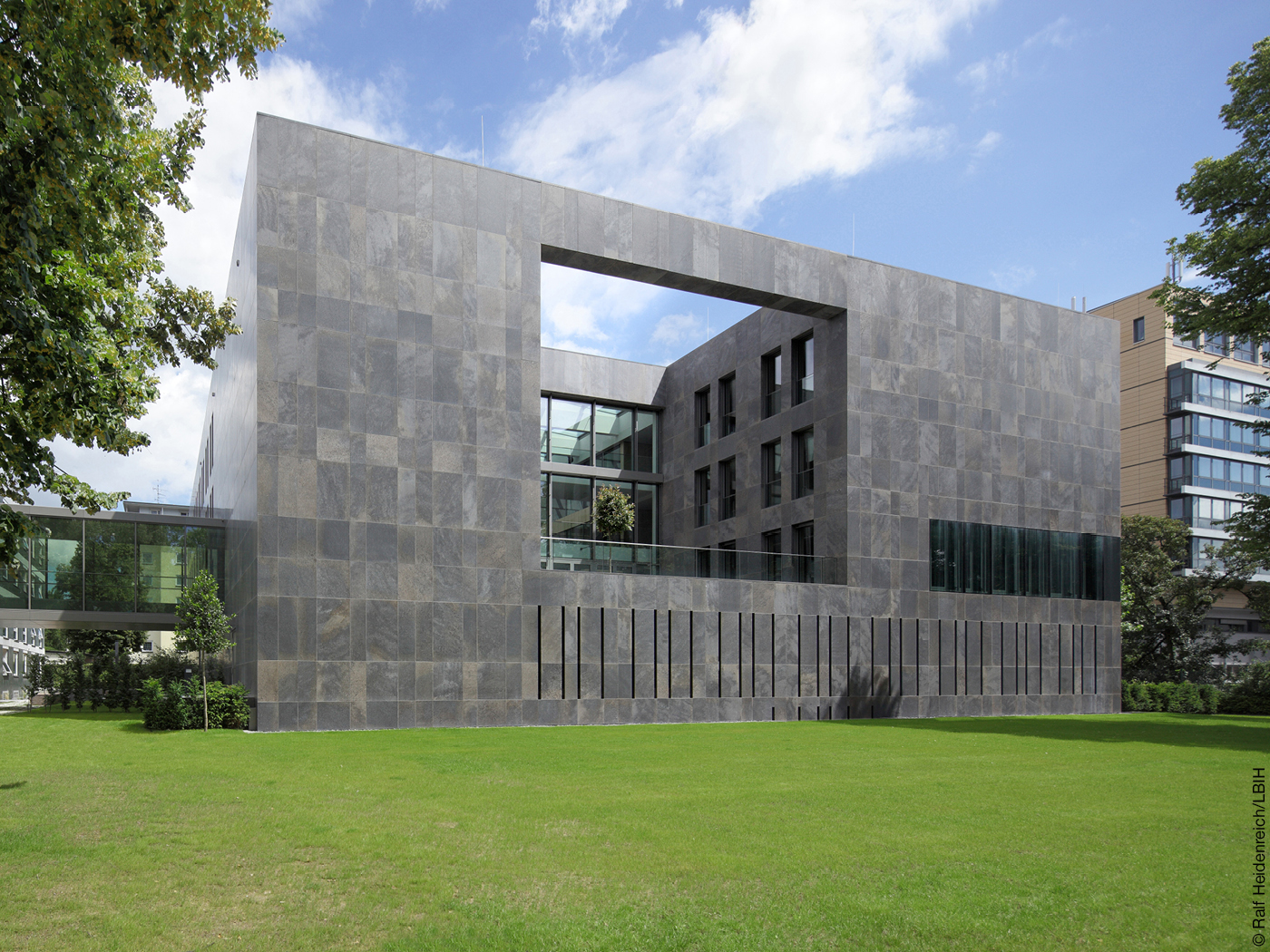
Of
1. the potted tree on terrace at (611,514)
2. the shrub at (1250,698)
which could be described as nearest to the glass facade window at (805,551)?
the potted tree on terrace at (611,514)

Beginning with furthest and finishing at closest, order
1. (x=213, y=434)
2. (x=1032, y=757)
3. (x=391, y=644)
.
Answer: (x=213, y=434) < (x=391, y=644) < (x=1032, y=757)

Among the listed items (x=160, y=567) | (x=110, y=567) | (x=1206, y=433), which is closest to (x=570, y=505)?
(x=160, y=567)

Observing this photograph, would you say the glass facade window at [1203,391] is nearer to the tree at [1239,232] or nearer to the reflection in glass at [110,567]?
the tree at [1239,232]

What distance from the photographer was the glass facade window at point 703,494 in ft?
136

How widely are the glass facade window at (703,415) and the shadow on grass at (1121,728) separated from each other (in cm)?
1503

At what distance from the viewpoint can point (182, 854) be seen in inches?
366

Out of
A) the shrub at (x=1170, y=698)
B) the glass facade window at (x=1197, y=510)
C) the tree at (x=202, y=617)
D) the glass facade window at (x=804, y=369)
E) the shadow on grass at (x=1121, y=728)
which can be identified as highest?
the glass facade window at (x=804, y=369)

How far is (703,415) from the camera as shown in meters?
42.6

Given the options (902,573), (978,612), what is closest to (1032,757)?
(902,573)

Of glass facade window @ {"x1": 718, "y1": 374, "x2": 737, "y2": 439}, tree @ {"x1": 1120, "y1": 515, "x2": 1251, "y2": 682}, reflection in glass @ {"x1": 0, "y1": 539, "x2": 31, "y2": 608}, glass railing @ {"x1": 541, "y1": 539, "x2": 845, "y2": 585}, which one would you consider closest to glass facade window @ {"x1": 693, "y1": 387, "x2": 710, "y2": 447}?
glass facade window @ {"x1": 718, "y1": 374, "x2": 737, "y2": 439}

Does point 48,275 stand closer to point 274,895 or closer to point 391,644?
point 274,895

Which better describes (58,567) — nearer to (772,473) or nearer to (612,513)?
(612,513)

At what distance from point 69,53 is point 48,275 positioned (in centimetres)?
210

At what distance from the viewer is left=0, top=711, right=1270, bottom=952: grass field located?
7113mm
